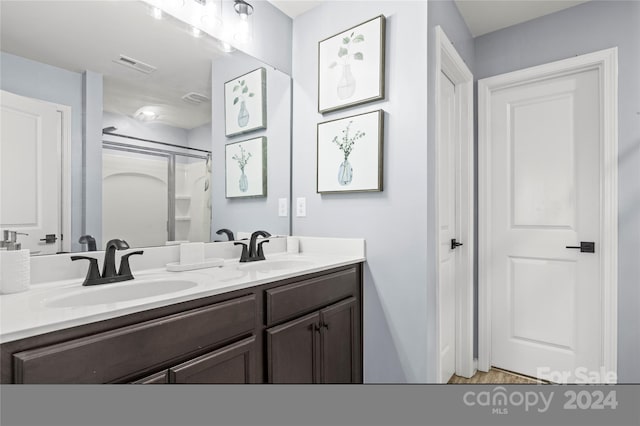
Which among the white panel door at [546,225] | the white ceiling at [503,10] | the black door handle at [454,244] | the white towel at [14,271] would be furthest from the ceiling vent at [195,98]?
the white panel door at [546,225]

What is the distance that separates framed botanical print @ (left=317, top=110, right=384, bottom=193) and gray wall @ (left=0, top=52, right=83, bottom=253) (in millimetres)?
1165

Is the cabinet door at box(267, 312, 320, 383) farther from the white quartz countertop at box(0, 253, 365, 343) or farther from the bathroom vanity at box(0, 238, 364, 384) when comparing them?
the white quartz countertop at box(0, 253, 365, 343)

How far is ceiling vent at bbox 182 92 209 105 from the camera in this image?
1.55m

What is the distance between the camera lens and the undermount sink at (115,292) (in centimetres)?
100

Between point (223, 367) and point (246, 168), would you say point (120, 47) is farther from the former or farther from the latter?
point (223, 367)

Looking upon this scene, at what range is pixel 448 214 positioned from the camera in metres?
2.18

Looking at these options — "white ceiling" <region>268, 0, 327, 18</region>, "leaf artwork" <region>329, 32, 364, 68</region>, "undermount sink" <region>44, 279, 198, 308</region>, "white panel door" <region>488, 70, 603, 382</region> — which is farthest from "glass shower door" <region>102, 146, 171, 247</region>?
"white panel door" <region>488, 70, 603, 382</region>

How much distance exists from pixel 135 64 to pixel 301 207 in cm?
114

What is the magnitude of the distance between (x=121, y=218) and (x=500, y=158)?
2.36m

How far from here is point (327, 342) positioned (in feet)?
5.05

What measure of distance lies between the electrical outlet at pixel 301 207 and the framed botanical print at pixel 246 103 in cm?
51

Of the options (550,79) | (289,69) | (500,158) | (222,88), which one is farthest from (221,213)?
(550,79)

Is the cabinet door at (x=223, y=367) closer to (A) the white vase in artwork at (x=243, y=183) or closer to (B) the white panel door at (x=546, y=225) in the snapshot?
(A) the white vase in artwork at (x=243, y=183)

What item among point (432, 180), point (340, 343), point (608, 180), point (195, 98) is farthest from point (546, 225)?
point (195, 98)
